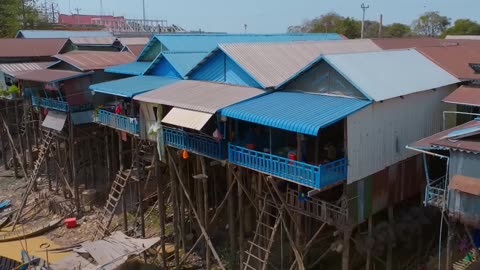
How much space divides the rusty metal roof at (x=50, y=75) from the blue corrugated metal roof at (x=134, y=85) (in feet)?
8.20

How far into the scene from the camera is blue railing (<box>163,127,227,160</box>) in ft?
49.0

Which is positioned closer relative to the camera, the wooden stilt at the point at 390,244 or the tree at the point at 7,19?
the wooden stilt at the point at 390,244

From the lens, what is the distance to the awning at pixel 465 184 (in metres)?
10.5

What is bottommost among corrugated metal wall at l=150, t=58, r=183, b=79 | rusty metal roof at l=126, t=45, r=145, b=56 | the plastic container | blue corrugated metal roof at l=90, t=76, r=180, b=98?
the plastic container

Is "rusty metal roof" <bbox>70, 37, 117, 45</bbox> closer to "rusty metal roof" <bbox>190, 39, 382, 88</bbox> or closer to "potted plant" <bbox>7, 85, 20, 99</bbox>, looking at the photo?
"potted plant" <bbox>7, 85, 20, 99</bbox>

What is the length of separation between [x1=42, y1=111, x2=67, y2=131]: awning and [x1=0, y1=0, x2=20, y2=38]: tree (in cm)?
2869

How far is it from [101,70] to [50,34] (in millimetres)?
18153

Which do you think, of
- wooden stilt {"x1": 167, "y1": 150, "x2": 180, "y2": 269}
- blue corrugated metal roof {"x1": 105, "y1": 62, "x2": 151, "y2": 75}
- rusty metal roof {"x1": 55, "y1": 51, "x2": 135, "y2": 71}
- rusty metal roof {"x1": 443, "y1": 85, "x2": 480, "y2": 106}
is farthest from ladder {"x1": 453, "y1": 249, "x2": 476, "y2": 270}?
rusty metal roof {"x1": 55, "y1": 51, "x2": 135, "y2": 71}

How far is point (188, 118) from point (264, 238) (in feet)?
15.3

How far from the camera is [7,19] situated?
47062 millimetres

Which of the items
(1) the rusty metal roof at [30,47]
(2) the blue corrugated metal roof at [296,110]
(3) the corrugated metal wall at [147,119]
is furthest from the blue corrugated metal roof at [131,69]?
(2) the blue corrugated metal roof at [296,110]

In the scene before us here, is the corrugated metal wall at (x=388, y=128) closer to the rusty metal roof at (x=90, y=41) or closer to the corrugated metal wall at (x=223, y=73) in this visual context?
the corrugated metal wall at (x=223, y=73)

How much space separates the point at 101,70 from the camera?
2356 cm

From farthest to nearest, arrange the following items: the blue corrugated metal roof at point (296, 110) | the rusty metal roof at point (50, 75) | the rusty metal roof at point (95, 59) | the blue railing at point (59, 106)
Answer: the rusty metal roof at point (95, 59)
the blue railing at point (59, 106)
the rusty metal roof at point (50, 75)
the blue corrugated metal roof at point (296, 110)
